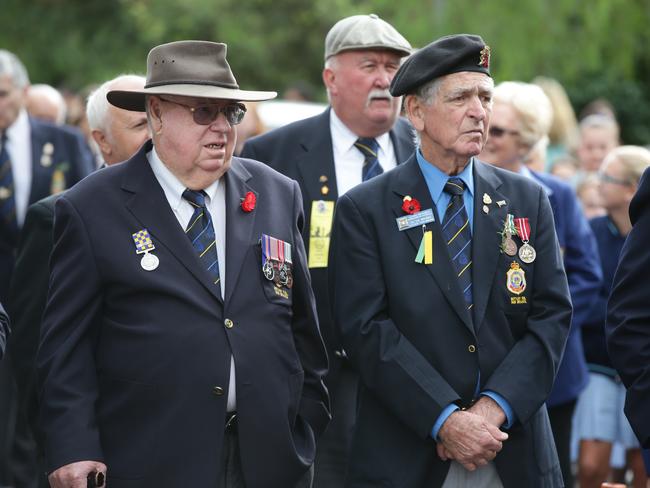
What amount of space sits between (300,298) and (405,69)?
1.04 metres

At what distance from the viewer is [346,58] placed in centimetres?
690

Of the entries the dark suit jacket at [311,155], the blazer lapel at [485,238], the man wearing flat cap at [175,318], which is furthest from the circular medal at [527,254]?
the dark suit jacket at [311,155]

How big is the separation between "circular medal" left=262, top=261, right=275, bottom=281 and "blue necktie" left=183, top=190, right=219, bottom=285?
0.61 ft

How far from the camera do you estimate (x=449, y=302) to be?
5.04 meters

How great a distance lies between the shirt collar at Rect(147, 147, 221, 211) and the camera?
196 inches

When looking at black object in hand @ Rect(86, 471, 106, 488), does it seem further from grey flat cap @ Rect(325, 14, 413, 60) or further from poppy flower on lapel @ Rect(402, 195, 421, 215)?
grey flat cap @ Rect(325, 14, 413, 60)

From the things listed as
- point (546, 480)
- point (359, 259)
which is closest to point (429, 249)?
point (359, 259)

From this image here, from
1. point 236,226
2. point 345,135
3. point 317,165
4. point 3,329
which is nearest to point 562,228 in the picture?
point 345,135

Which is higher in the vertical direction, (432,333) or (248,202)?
(248,202)

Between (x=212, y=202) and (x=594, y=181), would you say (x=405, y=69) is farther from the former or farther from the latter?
(x=594, y=181)

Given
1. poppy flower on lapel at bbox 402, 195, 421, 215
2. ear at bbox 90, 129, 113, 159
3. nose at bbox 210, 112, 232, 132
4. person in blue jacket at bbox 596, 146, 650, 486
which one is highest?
nose at bbox 210, 112, 232, 132

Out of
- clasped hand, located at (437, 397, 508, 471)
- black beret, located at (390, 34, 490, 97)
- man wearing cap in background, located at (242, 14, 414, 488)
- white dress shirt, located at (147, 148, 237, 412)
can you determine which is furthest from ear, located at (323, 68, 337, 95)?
clasped hand, located at (437, 397, 508, 471)

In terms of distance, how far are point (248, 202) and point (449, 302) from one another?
874mm

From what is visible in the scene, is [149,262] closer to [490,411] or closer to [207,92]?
[207,92]
